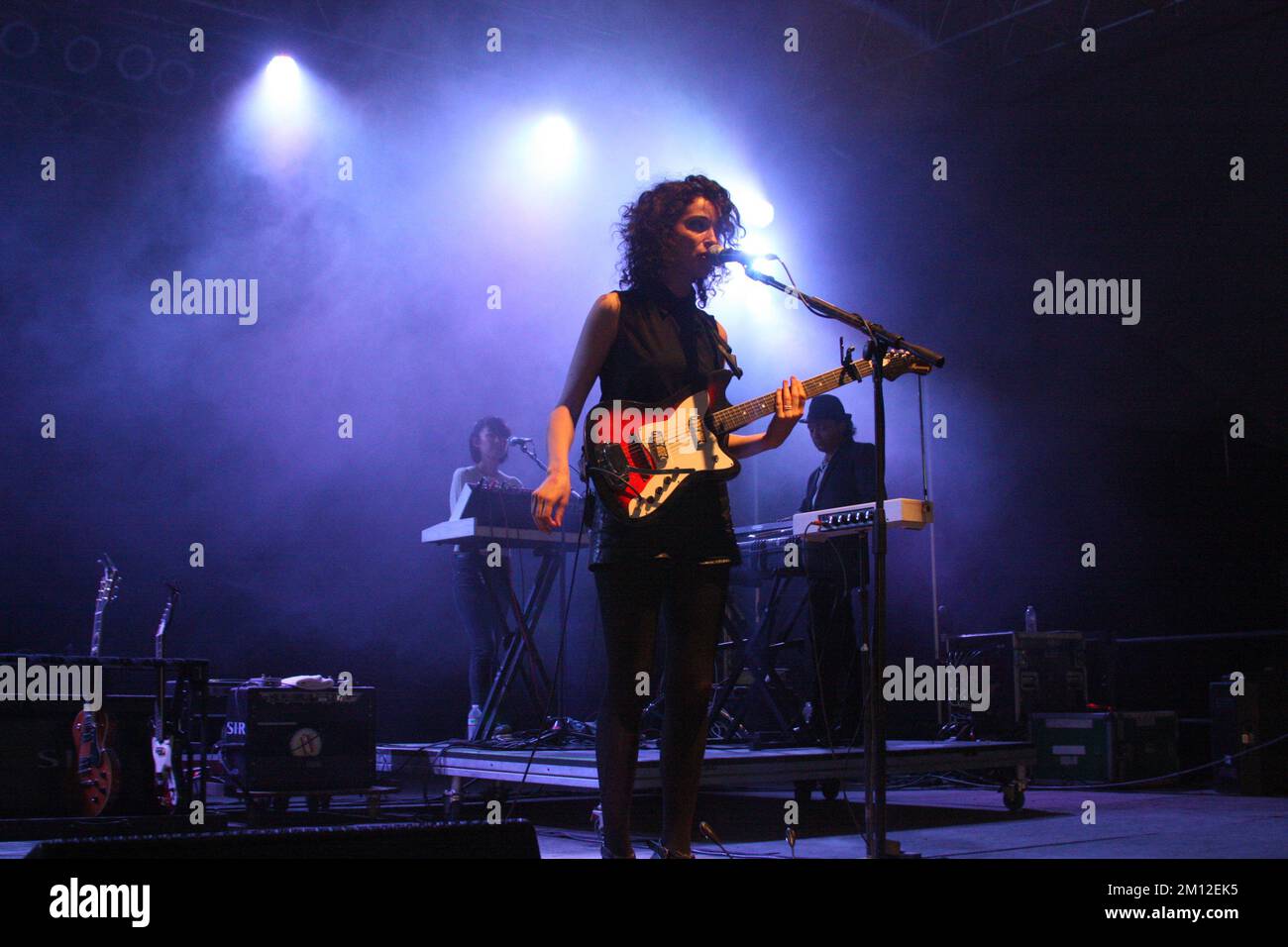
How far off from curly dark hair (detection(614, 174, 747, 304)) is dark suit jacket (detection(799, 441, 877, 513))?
2716 mm

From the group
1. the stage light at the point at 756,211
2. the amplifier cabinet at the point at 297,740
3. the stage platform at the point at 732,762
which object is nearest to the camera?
the stage platform at the point at 732,762

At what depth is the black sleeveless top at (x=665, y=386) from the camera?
2609 mm

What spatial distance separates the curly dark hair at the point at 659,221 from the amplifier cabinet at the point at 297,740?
3.11 metres

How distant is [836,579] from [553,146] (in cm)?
478

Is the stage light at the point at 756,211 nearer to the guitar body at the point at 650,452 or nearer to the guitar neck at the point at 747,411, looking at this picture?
the guitar neck at the point at 747,411

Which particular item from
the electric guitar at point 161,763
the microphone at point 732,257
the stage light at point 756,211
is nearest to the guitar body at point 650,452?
the microphone at point 732,257

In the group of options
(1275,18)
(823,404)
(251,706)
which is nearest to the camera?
(251,706)

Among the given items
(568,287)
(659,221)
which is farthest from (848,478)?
(568,287)

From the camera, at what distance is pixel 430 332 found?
862cm

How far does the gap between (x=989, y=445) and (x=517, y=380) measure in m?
3.63

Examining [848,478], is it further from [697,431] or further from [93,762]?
[93,762]

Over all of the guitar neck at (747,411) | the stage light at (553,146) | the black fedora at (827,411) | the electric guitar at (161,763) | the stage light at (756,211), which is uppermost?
the stage light at (553,146)
